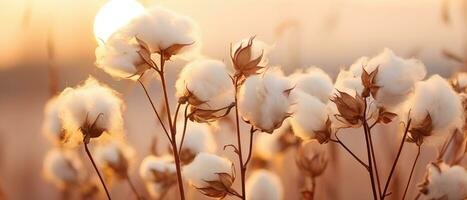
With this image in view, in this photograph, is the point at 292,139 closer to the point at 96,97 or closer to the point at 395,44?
the point at 96,97

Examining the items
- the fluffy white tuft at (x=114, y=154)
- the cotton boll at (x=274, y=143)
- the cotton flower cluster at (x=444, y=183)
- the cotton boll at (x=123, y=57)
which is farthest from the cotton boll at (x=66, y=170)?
the cotton flower cluster at (x=444, y=183)

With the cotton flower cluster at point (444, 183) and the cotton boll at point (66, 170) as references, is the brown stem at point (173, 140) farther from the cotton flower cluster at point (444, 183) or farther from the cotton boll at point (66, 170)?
the cotton boll at point (66, 170)

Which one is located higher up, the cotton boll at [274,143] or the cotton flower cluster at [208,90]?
the cotton flower cluster at [208,90]

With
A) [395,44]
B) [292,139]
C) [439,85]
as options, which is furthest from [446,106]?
[395,44]

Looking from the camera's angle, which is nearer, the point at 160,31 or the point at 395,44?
the point at 160,31

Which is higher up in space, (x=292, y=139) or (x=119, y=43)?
(x=119, y=43)

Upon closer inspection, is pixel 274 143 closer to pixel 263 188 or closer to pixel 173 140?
pixel 263 188
